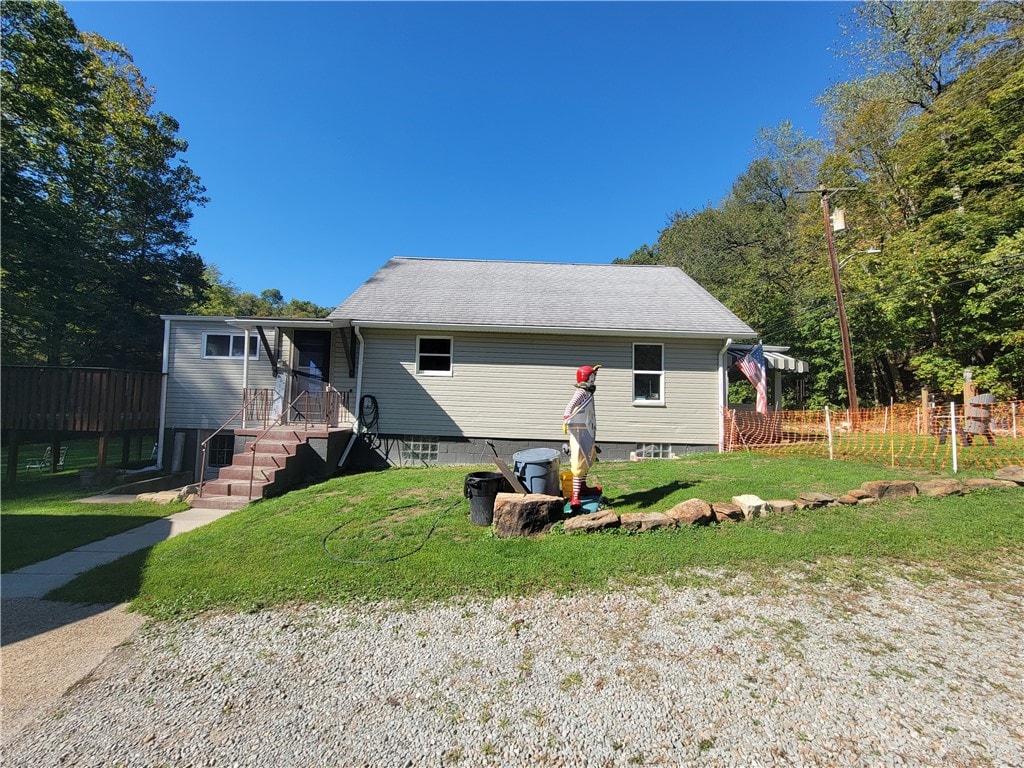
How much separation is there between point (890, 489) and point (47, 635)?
8930 mm

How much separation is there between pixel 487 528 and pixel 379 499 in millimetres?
2227

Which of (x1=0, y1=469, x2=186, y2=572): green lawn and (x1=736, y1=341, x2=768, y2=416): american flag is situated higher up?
(x1=736, y1=341, x2=768, y2=416): american flag

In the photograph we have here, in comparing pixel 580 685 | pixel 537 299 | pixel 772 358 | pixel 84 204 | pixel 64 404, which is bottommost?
pixel 580 685

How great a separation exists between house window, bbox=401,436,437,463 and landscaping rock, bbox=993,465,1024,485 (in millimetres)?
9976

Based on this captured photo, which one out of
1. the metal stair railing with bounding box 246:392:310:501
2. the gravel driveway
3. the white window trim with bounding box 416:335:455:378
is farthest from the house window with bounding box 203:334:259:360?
the gravel driveway

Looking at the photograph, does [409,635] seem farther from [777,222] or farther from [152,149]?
[777,222]

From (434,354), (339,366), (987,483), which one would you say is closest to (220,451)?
(339,366)

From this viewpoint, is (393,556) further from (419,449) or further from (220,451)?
(220,451)

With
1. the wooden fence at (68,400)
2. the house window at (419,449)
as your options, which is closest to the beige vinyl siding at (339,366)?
the house window at (419,449)

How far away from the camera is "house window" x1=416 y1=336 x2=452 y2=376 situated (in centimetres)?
1078

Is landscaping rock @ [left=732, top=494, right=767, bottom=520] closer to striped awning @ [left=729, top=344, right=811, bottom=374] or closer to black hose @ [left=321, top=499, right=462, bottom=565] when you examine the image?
black hose @ [left=321, top=499, right=462, bottom=565]

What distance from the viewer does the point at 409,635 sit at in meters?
3.14

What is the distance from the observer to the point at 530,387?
10695mm

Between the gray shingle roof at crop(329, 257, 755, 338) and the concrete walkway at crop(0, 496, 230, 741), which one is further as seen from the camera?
the gray shingle roof at crop(329, 257, 755, 338)
